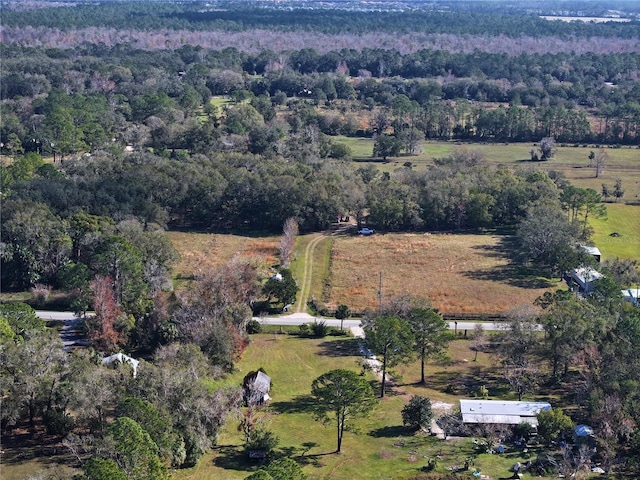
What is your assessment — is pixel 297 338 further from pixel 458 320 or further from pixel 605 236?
pixel 605 236

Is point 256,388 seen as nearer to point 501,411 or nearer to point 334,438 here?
point 334,438

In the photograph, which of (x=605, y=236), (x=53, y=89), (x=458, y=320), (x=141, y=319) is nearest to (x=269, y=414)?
(x=141, y=319)

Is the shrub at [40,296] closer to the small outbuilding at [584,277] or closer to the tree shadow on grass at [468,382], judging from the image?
the tree shadow on grass at [468,382]

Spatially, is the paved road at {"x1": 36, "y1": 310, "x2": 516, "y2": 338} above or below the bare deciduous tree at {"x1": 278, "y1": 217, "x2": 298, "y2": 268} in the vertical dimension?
below

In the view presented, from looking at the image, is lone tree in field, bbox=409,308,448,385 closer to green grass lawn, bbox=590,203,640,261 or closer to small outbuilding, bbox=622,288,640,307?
small outbuilding, bbox=622,288,640,307

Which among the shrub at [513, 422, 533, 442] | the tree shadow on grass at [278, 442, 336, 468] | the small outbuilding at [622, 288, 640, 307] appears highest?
the small outbuilding at [622, 288, 640, 307]

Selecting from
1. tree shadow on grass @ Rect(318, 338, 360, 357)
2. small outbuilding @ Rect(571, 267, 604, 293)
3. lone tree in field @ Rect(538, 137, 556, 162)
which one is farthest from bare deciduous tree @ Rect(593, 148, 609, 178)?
tree shadow on grass @ Rect(318, 338, 360, 357)

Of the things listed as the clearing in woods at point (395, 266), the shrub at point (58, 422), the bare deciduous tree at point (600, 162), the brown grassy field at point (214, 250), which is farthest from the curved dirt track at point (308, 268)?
the bare deciduous tree at point (600, 162)
